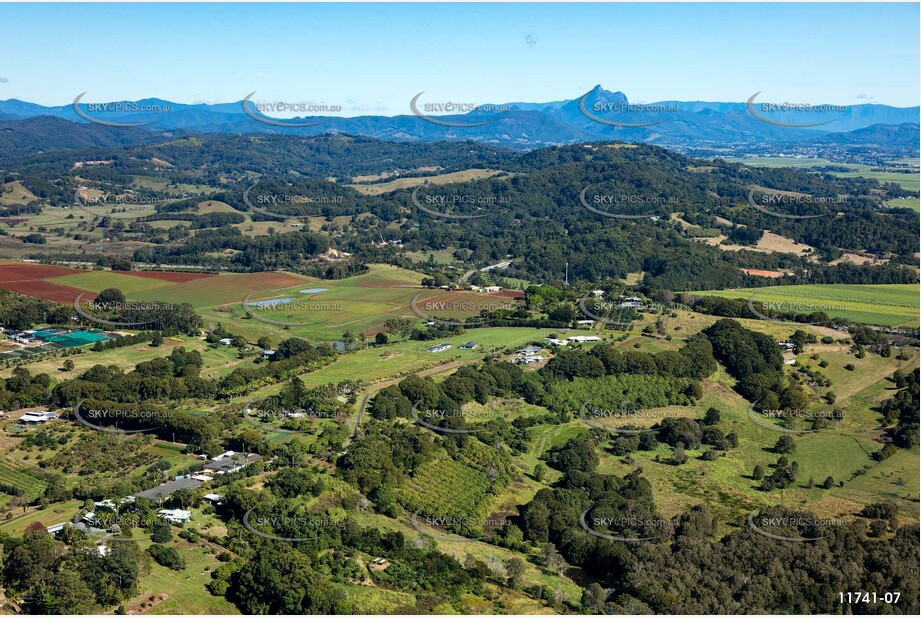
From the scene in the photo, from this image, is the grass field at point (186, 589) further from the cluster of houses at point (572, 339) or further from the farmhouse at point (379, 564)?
the cluster of houses at point (572, 339)

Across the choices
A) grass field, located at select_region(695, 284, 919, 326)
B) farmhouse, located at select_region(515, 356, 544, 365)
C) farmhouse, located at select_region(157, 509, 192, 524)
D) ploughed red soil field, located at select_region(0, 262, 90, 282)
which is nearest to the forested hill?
grass field, located at select_region(695, 284, 919, 326)

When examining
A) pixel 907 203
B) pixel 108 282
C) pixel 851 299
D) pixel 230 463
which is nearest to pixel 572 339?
pixel 230 463

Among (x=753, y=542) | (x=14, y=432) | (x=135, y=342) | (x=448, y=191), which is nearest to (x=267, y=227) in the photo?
(x=448, y=191)

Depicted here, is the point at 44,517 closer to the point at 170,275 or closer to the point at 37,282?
the point at 37,282

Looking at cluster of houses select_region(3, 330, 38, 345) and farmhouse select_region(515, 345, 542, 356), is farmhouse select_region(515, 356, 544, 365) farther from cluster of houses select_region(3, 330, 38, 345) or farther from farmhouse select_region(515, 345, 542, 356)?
cluster of houses select_region(3, 330, 38, 345)

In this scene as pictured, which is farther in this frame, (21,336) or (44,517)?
(21,336)

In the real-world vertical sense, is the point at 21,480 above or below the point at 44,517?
below

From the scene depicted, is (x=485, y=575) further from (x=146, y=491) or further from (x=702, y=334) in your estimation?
(x=702, y=334)
